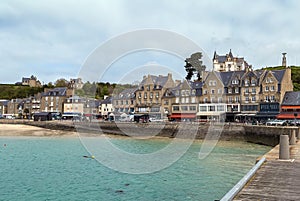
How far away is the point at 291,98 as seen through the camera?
51.4 meters

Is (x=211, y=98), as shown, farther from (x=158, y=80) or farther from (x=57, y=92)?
(x=57, y=92)

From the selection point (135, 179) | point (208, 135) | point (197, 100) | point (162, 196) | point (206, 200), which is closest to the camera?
point (206, 200)

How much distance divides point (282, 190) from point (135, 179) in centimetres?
1024

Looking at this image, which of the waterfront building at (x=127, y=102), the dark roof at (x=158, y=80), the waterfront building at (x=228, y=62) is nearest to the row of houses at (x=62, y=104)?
the waterfront building at (x=127, y=102)

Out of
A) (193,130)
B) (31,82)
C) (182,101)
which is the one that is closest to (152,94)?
(182,101)

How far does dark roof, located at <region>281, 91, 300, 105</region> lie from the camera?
165ft

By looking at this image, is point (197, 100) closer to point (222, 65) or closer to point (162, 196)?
point (222, 65)

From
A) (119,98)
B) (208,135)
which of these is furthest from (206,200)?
(119,98)

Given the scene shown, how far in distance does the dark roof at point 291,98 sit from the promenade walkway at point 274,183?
140 feet

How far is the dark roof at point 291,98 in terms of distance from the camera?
165 ft

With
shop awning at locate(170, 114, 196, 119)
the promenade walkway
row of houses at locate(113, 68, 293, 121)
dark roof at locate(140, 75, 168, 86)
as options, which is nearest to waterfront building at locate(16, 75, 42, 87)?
row of houses at locate(113, 68, 293, 121)

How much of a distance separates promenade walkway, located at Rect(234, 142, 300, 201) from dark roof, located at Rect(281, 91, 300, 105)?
140ft

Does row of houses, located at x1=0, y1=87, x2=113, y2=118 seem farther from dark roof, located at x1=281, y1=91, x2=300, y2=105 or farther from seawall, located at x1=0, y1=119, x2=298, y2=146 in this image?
dark roof, located at x1=281, y1=91, x2=300, y2=105

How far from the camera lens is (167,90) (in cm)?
6681
